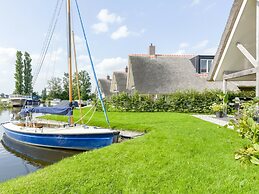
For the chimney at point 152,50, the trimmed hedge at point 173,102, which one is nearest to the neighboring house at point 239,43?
the trimmed hedge at point 173,102

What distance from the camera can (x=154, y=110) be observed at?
768 inches

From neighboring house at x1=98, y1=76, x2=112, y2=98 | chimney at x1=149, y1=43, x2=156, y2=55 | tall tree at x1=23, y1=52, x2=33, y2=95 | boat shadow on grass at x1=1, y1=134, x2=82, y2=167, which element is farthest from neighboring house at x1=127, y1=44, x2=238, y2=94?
tall tree at x1=23, y1=52, x2=33, y2=95

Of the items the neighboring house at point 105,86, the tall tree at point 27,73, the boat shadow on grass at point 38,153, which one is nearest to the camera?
the boat shadow on grass at point 38,153

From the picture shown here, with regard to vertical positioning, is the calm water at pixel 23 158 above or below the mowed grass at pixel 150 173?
below

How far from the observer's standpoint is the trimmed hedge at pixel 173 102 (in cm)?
1798

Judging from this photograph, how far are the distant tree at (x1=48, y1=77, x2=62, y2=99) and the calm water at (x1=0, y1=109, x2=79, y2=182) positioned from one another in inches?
1667

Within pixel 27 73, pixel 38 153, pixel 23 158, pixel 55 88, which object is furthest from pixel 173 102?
pixel 27 73

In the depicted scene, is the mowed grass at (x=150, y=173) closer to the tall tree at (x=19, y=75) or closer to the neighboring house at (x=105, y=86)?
the neighboring house at (x=105, y=86)

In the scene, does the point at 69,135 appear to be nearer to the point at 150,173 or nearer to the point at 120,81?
the point at 150,173

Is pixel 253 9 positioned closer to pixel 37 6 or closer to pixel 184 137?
pixel 184 137

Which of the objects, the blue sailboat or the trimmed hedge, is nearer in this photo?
the blue sailboat

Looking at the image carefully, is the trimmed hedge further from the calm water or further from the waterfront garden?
the waterfront garden

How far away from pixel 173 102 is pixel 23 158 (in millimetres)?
12735

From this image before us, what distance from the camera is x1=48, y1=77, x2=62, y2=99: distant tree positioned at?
5241 centimetres
